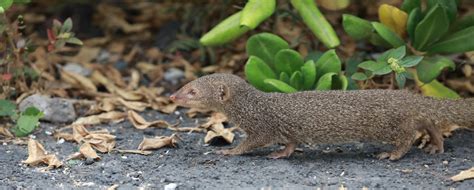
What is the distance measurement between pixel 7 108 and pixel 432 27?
1978 millimetres

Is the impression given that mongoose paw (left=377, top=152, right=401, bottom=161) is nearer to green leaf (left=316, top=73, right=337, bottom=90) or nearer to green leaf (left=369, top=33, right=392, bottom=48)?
green leaf (left=316, top=73, right=337, bottom=90)

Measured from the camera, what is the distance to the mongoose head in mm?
3600

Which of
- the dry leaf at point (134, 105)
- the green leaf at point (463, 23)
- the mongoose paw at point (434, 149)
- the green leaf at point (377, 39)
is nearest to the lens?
the mongoose paw at point (434, 149)

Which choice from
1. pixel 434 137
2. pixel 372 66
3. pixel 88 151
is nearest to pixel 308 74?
pixel 372 66

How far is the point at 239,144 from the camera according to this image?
373cm

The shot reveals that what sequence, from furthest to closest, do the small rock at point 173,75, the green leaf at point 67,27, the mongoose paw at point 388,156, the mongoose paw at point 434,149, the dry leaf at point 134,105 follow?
1. the small rock at point 173,75
2. the dry leaf at point 134,105
3. the green leaf at point 67,27
4. the mongoose paw at point 434,149
5. the mongoose paw at point 388,156

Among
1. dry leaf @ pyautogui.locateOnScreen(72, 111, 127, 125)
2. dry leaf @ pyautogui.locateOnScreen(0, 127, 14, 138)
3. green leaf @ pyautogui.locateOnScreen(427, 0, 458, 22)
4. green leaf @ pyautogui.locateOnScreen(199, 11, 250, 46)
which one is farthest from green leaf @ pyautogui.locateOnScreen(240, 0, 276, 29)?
dry leaf @ pyautogui.locateOnScreen(0, 127, 14, 138)

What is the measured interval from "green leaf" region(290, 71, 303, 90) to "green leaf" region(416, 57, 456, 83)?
1.76 ft

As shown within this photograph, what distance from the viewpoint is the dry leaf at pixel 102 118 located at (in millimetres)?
4129

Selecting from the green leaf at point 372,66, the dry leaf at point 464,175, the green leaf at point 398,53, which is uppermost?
the green leaf at point 398,53

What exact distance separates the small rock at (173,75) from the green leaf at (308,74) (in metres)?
1.32

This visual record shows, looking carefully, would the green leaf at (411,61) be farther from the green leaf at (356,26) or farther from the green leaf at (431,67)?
the green leaf at (356,26)

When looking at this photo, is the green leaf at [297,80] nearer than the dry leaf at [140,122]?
Yes

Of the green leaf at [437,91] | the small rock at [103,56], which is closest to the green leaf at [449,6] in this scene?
the green leaf at [437,91]
